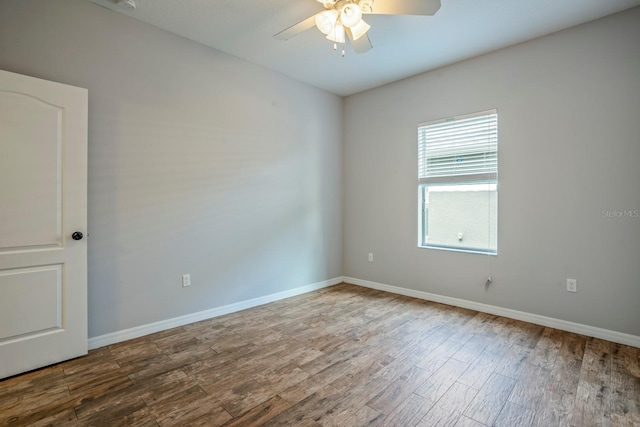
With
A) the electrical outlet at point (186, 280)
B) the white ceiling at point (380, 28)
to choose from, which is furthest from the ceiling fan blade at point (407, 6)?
the electrical outlet at point (186, 280)

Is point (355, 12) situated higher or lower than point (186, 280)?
higher

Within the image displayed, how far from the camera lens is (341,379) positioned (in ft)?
6.97

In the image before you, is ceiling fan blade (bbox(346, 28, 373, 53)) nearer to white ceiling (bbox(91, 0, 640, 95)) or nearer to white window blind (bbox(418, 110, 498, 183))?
white ceiling (bbox(91, 0, 640, 95))

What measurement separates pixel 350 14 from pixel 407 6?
1.21 feet

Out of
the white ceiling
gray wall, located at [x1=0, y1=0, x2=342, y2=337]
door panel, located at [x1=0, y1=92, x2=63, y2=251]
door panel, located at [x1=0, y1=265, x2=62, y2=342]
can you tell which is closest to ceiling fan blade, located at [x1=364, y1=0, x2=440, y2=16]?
the white ceiling

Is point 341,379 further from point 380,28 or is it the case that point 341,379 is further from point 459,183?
point 380,28

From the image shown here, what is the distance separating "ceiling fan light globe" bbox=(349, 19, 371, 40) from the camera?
2199 mm

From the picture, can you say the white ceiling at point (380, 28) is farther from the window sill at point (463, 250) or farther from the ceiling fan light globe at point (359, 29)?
the window sill at point (463, 250)

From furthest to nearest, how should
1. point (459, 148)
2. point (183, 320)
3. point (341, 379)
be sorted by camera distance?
point (459, 148) < point (183, 320) < point (341, 379)

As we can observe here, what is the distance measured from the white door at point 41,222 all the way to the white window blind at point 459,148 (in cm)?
350

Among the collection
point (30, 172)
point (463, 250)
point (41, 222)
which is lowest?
point (463, 250)

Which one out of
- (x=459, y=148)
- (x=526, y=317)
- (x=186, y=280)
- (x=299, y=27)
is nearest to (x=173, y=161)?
(x=186, y=280)

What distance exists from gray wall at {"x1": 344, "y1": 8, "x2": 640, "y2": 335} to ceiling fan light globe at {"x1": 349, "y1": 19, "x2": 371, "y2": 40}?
1853mm

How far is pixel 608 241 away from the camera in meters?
2.73
